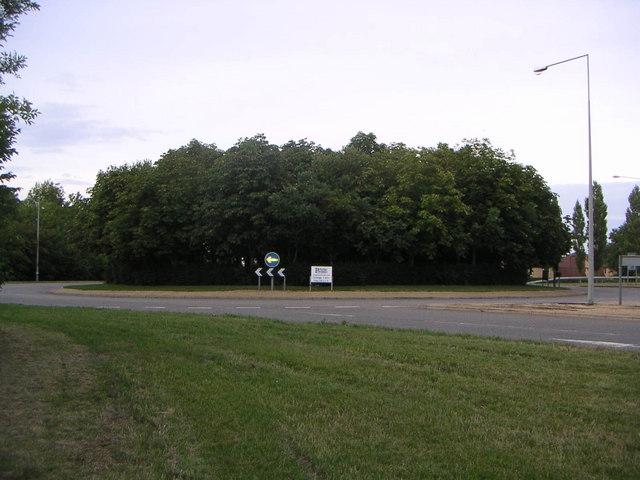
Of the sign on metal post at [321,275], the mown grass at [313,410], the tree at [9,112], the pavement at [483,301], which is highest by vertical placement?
the tree at [9,112]

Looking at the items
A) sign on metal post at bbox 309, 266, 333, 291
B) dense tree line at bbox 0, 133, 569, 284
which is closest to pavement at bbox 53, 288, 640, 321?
sign on metal post at bbox 309, 266, 333, 291

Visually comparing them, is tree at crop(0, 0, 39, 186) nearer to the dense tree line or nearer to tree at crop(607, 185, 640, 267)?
the dense tree line

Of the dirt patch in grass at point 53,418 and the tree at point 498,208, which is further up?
the tree at point 498,208

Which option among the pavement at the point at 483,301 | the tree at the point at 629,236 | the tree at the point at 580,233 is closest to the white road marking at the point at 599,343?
the pavement at the point at 483,301

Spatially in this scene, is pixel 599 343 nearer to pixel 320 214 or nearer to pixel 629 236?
pixel 320 214

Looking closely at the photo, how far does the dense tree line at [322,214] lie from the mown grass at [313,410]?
2904 cm

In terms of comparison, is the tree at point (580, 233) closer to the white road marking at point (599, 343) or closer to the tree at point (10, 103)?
the white road marking at point (599, 343)

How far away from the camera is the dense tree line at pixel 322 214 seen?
40.0 metres

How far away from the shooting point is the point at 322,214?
39188mm

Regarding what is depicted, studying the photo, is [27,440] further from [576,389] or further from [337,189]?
[337,189]

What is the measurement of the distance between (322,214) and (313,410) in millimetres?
33317

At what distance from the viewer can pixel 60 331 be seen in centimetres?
1204

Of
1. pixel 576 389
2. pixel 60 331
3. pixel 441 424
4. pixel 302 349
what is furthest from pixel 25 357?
pixel 576 389

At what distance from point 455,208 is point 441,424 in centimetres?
3783
